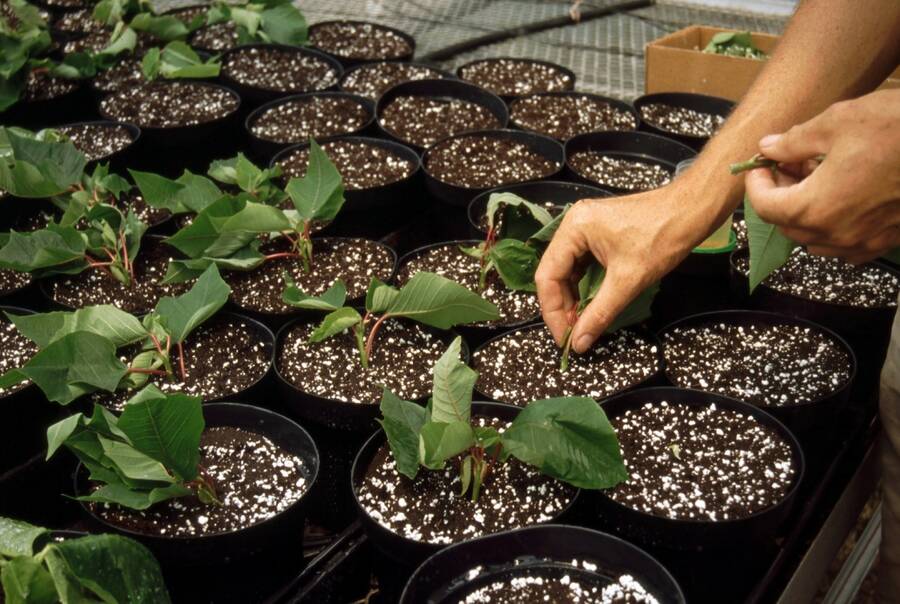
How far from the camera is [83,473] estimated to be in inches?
42.1

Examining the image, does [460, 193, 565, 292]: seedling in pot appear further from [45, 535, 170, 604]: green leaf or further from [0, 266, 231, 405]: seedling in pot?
[45, 535, 170, 604]: green leaf

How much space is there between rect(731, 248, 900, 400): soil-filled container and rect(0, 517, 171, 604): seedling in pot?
3.23 feet

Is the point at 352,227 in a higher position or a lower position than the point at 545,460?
lower

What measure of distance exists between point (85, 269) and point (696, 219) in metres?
1.01

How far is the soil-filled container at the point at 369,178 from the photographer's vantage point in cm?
168

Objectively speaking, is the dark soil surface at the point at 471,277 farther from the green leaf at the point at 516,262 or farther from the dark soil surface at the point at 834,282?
the dark soil surface at the point at 834,282

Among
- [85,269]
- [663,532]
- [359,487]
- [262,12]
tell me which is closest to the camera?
[663,532]

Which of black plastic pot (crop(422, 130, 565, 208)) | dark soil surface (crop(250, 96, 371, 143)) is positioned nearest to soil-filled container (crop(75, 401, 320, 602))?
black plastic pot (crop(422, 130, 565, 208))

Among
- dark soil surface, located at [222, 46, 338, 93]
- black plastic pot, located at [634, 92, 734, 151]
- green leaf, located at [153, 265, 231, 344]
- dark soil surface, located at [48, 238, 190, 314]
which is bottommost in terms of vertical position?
dark soil surface, located at [48, 238, 190, 314]

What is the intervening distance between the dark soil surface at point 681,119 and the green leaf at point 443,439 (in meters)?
1.23

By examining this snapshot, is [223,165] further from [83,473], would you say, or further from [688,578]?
[688,578]

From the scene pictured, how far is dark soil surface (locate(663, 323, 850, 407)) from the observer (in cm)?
123

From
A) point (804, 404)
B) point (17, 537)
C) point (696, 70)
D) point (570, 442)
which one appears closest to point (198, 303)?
point (17, 537)

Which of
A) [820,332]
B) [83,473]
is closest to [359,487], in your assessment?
[83,473]
